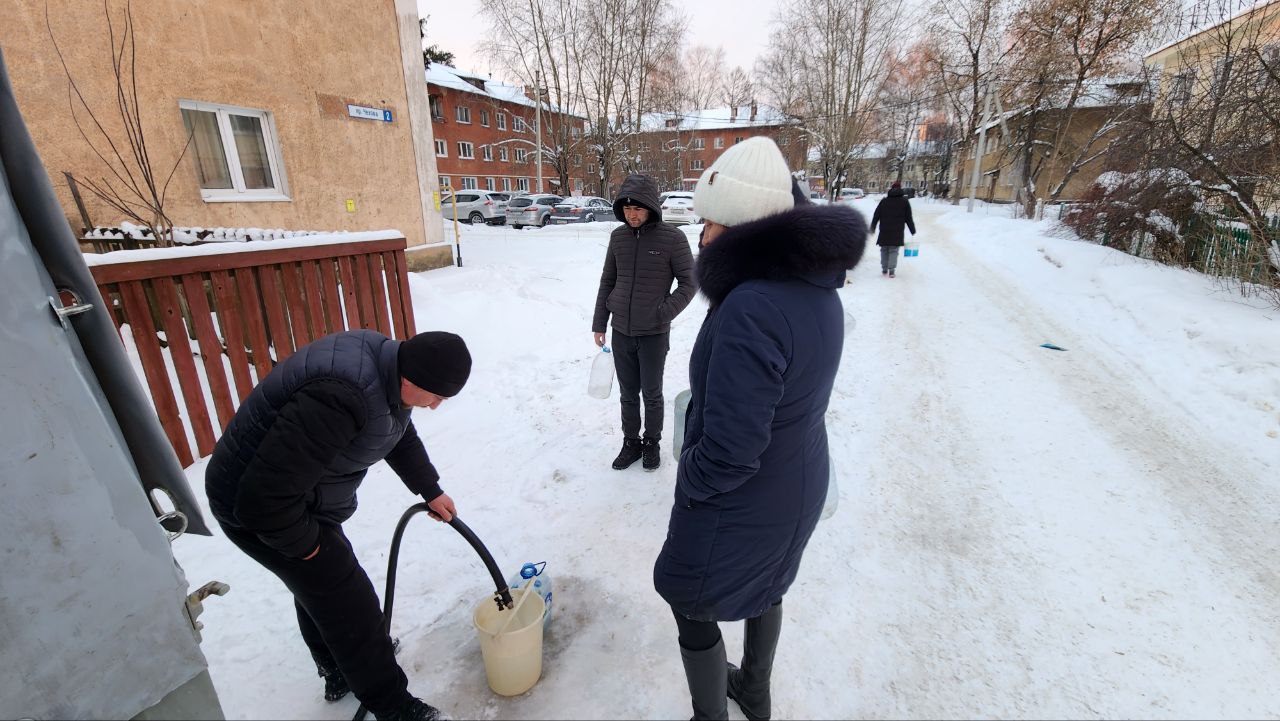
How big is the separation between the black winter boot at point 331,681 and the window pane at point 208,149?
7383 mm

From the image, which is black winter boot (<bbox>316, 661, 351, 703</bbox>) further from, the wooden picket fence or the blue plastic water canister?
the wooden picket fence

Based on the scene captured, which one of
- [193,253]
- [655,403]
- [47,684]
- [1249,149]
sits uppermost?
[1249,149]

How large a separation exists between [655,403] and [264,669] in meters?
2.39

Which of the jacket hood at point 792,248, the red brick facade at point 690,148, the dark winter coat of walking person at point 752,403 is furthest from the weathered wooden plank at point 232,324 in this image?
the red brick facade at point 690,148

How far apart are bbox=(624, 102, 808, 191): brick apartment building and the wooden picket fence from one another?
59.1 ft

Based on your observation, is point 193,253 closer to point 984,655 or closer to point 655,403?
point 655,403

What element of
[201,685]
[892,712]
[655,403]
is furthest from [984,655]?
[201,685]

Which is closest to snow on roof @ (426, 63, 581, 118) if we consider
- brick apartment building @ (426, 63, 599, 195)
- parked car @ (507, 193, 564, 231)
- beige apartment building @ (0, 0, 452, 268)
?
brick apartment building @ (426, 63, 599, 195)

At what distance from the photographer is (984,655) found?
7.39 ft

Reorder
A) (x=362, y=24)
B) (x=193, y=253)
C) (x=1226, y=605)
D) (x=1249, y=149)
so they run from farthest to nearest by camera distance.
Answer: (x=362, y=24) < (x=1249, y=149) < (x=193, y=253) < (x=1226, y=605)

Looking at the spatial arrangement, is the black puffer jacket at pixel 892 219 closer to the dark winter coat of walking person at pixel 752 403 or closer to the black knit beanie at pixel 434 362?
the dark winter coat of walking person at pixel 752 403

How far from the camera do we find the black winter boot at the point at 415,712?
75.8 inches

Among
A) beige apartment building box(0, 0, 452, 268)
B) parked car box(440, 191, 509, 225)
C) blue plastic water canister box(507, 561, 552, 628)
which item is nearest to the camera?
blue plastic water canister box(507, 561, 552, 628)

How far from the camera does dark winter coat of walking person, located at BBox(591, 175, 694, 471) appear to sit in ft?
11.2
